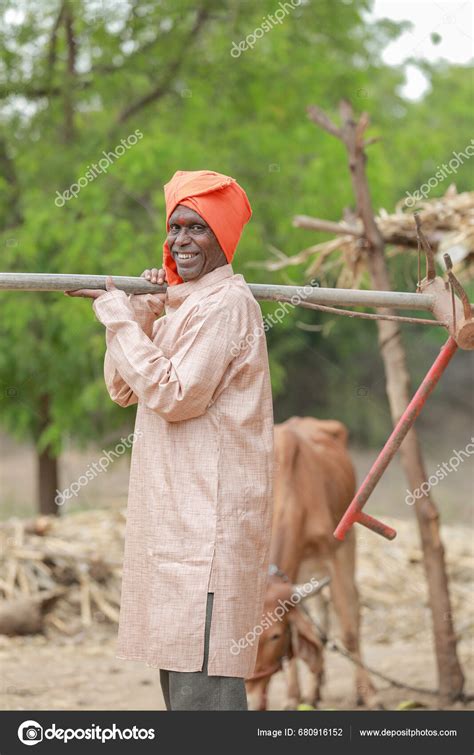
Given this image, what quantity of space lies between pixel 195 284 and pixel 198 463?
55 centimetres

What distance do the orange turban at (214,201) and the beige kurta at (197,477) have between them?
0.14 metres

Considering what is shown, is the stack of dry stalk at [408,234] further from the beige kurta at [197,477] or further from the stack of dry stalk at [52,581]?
the stack of dry stalk at [52,581]

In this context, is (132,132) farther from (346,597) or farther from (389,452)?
(389,452)

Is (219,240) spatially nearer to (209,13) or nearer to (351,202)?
(351,202)

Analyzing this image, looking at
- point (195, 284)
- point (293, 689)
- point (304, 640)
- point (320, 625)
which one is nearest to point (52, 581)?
point (320, 625)

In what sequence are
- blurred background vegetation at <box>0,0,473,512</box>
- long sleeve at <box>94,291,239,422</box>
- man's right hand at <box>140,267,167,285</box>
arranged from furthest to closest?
1. blurred background vegetation at <box>0,0,473,512</box>
2. man's right hand at <box>140,267,167,285</box>
3. long sleeve at <box>94,291,239,422</box>

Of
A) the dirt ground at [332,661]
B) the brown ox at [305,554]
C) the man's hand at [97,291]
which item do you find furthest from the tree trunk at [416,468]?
the man's hand at [97,291]

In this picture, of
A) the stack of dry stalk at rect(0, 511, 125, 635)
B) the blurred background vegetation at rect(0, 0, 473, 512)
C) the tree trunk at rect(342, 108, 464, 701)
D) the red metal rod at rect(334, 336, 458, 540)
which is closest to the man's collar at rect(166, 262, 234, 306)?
the red metal rod at rect(334, 336, 458, 540)

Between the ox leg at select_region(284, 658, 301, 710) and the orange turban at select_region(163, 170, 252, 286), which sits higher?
the orange turban at select_region(163, 170, 252, 286)

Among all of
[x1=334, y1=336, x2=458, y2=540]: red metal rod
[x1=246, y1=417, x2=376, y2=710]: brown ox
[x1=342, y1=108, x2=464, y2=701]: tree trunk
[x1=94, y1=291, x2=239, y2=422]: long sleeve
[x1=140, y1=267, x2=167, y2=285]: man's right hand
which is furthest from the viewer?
[x1=342, y1=108, x2=464, y2=701]: tree trunk

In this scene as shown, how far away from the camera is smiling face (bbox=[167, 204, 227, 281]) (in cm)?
330

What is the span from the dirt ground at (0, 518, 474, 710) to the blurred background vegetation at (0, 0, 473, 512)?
232cm

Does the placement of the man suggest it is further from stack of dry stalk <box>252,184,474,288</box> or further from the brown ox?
stack of dry stalk <box>252,184,474,288</box>
